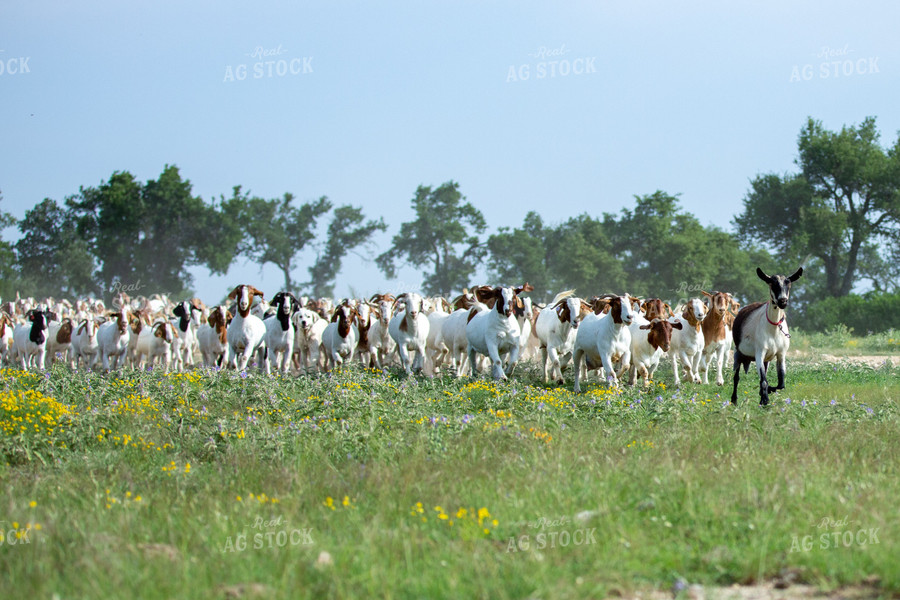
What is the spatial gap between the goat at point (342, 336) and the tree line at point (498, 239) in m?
44.8

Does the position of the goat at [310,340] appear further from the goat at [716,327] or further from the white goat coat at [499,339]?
the goat at [716,327]

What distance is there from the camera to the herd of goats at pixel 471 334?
1616 centimetres

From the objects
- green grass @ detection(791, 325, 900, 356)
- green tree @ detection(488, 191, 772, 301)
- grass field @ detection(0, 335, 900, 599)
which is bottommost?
grass field @ detection(0, 335, 900, 599)

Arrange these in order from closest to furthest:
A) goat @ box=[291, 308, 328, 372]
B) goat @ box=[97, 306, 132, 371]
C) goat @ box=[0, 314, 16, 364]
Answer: goat @ box=[291, 308, 328, 372], goat @ box=[97, 306, 132, 371], goat @ box=[0, 314, 16, 364]

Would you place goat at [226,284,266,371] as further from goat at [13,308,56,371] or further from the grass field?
the grass field

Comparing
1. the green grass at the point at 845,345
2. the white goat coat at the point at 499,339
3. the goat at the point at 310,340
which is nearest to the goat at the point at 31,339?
the goat at the point at 310,340

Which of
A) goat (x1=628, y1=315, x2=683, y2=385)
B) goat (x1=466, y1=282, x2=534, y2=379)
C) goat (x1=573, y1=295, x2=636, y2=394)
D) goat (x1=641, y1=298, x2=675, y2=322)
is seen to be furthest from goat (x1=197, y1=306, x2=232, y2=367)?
goat (x1=641, y1=298, x2=675, y2=322)

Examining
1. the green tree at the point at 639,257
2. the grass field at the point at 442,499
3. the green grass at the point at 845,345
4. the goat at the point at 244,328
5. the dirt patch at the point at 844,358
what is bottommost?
the grass field at the point at 442,499

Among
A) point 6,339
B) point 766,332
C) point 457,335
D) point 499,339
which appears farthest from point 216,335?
point 766,332

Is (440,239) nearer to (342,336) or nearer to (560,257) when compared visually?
(560,257)

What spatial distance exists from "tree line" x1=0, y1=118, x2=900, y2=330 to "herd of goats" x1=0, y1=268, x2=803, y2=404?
141ft

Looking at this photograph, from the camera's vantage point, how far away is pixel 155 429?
11.1 metres

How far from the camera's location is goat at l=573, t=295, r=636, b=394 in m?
16.1

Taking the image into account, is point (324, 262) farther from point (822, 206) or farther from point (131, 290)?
point (822, 206)
